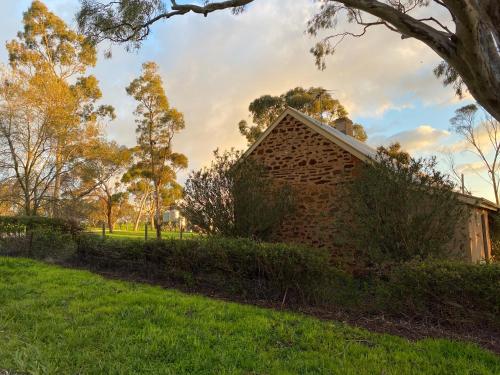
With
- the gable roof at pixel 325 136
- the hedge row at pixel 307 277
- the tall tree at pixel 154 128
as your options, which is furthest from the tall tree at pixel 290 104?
the hedge row at pixel 307 277

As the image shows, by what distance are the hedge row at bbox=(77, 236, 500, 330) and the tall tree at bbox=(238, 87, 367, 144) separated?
77.1 ft

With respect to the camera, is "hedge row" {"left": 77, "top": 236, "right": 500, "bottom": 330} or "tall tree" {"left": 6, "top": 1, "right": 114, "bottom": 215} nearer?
"hedge row" {"left": 77, "top": 236, "right": 500, "bottom": 330}

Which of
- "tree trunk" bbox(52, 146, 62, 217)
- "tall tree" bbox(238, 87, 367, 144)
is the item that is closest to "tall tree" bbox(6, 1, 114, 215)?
"tree trunk" bbox(52, 146, 62, 217)

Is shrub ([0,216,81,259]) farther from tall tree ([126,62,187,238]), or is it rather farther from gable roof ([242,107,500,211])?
tall tree ([126,62,187,238])

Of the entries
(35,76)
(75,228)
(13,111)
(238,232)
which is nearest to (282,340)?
(238,232)

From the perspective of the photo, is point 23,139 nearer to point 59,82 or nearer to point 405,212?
point 59,82

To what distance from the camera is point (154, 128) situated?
34.8 metres

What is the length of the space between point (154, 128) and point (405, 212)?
2941 cm

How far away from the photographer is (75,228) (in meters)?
14.0

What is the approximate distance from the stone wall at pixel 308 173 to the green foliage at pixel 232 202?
3.26 ft

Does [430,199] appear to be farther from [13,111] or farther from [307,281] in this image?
[13,111]

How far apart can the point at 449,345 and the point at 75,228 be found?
42.1 feet

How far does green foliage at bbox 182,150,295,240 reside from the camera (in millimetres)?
11312

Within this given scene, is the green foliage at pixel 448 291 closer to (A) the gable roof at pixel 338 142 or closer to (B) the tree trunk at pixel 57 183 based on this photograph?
(A) the gable roof at pixel 338 142
